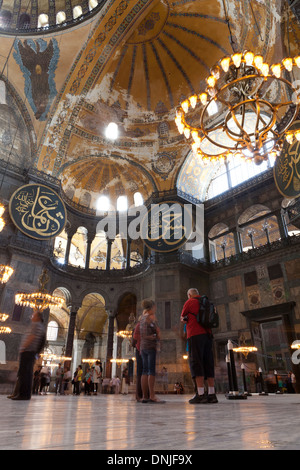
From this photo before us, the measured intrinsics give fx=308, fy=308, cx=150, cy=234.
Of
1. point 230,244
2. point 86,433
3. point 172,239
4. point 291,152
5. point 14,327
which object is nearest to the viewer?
point 86,433

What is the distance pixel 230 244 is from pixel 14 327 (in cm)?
1298

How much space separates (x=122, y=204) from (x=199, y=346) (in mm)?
14722

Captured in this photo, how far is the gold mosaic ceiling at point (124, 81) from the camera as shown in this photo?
44.4 ft

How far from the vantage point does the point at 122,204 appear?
17.7 meters

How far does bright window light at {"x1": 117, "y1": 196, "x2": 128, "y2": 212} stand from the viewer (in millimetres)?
17609

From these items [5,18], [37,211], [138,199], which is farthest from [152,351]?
[5,18]

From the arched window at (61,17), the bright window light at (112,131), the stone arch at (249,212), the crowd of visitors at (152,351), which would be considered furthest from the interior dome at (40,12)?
the crowd of visitors at (152,351)

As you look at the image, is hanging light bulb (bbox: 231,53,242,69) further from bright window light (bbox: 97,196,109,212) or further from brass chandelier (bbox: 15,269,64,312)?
bright window light (bbox: 97,196,109,212)

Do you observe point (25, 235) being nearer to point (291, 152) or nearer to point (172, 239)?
point (172, 239)

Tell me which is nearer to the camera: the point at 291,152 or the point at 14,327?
the point at 291,152

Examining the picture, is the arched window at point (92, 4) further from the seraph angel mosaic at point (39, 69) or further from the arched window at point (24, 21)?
the arched window at point (24, 21)

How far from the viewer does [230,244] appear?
62.9 ft

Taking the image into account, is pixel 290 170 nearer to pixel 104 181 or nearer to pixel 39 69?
pixel 104 181
